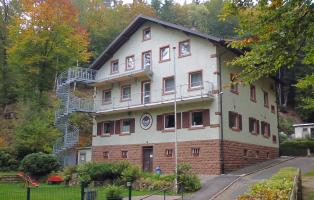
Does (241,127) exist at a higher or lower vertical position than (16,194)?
higher

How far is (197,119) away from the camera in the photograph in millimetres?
31781

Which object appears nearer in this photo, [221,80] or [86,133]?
[221,80]

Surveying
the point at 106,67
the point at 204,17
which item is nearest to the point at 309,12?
the point at 106,67

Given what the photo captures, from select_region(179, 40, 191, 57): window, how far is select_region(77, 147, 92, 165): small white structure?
43.3 feet

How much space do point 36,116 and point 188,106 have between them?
14802 millimetres

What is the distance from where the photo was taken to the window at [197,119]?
31606 millimetres

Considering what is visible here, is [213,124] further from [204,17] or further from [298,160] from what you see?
[204,17]

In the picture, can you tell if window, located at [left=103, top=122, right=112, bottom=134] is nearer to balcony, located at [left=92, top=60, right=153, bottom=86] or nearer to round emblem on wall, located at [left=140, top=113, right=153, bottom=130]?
balcony, located at [left=92, top=60, right=153, bottom=86]

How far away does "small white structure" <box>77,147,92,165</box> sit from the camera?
40.0 metres

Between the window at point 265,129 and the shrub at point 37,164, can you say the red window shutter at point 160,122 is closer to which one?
the shrub at point 37,164

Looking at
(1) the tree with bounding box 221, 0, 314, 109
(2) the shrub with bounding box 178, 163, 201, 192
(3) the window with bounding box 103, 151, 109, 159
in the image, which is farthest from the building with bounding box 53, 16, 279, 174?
(1) the tree with bounding box 221, 0, 314, 109

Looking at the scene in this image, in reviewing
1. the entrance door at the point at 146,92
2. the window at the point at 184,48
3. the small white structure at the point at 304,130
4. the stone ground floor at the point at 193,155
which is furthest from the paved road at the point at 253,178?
the small white structure at the point at 304,130

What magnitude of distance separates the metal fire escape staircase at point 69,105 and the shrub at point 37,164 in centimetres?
515

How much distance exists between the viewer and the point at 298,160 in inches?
1438
